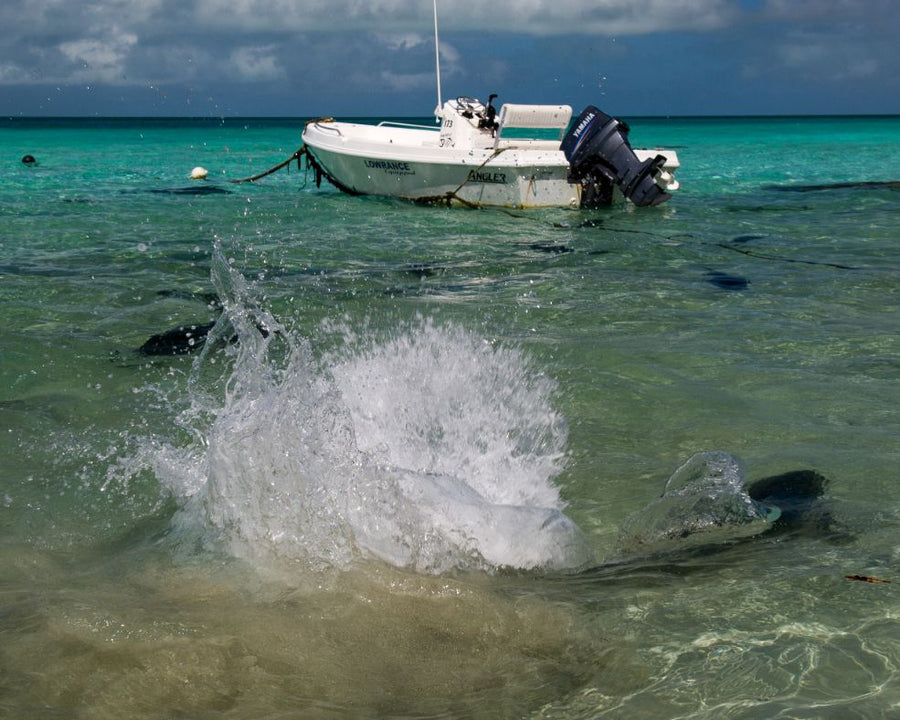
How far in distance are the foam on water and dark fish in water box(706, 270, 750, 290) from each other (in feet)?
16.2

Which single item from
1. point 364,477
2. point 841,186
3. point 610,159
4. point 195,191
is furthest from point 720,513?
point 841,186

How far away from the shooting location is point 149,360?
7039 mm

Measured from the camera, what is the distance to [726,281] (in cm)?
1034

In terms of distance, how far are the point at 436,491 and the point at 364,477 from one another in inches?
12.9

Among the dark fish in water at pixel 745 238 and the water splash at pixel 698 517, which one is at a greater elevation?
the dark fish in water at pixel 745 238

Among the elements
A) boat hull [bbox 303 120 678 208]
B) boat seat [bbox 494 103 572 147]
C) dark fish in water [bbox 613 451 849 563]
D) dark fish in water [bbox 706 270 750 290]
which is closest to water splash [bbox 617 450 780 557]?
dark fish in water [bbox 613 451 849 563]

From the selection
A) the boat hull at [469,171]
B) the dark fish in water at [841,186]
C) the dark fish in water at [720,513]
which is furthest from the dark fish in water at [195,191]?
the dark fish in water at [720,513]

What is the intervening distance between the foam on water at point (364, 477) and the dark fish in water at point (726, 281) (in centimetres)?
Result: 493

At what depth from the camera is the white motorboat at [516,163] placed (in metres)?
16.3

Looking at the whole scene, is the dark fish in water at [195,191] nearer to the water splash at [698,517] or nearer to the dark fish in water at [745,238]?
the dark fish in water at [745,238]

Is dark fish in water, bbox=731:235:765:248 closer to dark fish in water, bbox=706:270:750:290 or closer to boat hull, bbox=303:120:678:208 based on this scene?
dark fish in water, bbox=706:270:750:290

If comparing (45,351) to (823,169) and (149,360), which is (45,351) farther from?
(823,169)

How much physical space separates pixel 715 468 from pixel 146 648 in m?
2.96

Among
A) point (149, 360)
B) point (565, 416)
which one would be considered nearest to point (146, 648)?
point (565, 416)
